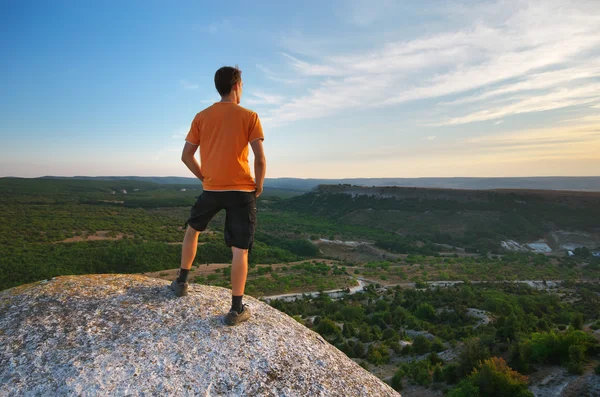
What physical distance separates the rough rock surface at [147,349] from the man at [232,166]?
631mm

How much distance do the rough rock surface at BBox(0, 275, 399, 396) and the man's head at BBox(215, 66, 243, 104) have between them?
11.6 feet

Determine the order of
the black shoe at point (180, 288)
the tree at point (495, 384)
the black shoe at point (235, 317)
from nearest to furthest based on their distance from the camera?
the black shoe at point (235, 317)
the black shoe at point (180, 288)
the tree at point (495, 384)

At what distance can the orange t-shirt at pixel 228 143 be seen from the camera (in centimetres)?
511

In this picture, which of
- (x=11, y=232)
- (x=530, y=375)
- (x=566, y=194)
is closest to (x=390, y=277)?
(x=530, y=375)

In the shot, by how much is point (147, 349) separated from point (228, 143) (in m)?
3.05

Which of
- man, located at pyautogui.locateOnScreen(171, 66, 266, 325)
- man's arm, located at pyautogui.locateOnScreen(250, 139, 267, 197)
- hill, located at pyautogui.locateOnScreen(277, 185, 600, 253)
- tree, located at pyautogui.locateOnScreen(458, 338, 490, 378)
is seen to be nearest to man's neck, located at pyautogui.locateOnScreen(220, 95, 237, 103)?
man, located at pyautogui.locateOnScreen(171, 66, 266, 325)

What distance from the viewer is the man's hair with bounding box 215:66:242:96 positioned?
5.27 m

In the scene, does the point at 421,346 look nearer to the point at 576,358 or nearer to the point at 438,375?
the point at 438,375

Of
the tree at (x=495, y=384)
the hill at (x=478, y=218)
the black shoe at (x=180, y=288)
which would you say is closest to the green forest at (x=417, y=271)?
the tree at (x=495, y=384)

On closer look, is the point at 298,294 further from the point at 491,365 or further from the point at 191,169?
the point at 191,169

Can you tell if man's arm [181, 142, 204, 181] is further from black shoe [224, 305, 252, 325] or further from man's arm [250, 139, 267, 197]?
black shoe [224, 305, 252, 325]

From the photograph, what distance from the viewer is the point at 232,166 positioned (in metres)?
5.11

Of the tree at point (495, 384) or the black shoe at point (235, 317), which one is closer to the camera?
the black shoe at point (235, 317)

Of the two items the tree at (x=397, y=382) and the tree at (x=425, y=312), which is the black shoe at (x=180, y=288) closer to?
the tree at (x=397, y=382)
